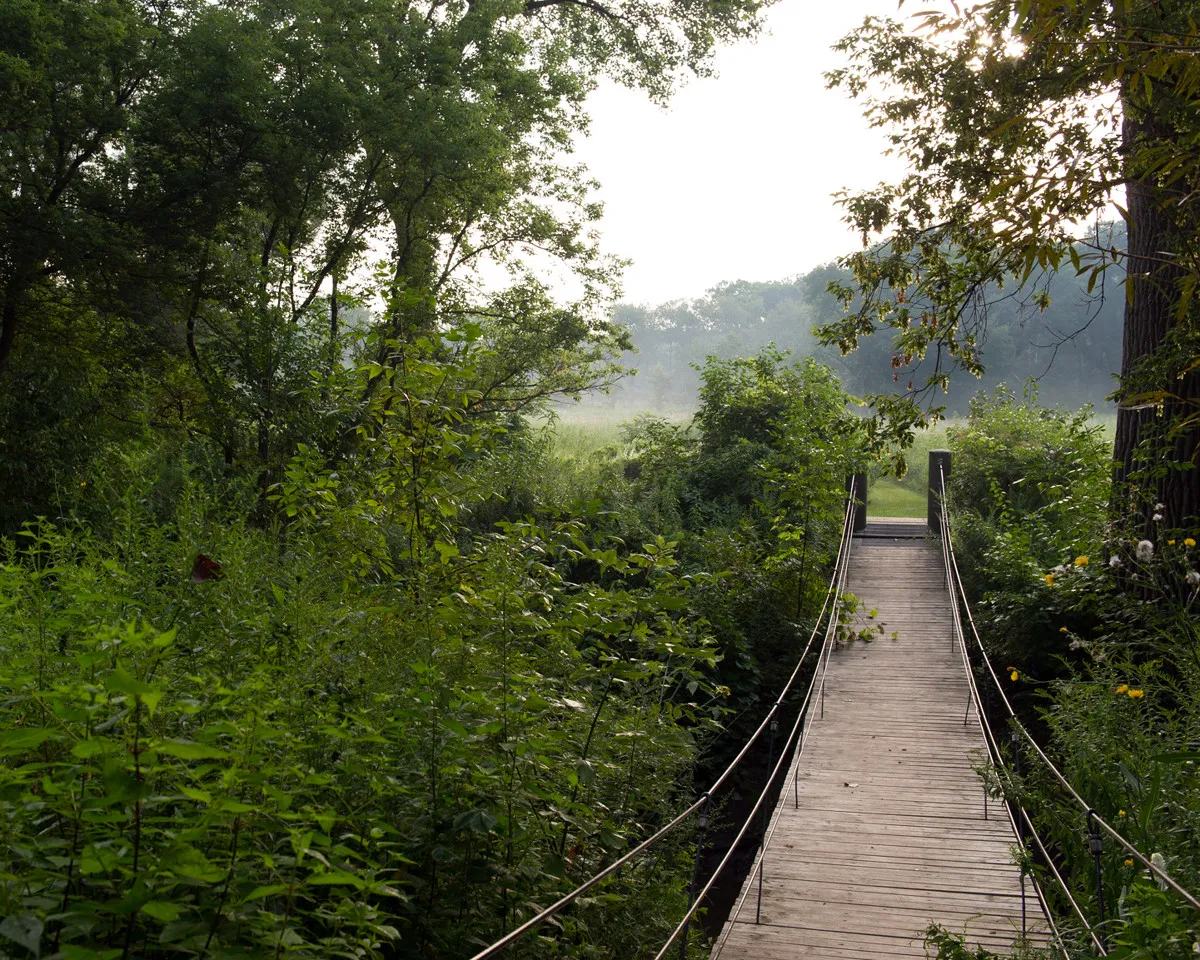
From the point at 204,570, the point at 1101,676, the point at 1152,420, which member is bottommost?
the point at 1101,676

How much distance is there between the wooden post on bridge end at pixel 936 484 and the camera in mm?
15867

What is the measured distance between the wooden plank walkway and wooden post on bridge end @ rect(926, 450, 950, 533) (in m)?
5.46

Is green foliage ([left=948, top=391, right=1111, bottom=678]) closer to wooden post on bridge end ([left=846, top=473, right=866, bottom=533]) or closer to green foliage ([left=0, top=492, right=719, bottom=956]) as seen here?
wooden post on bridge end ([left=846, top=473, right=866, bottom=533])

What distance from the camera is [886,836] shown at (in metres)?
6.38

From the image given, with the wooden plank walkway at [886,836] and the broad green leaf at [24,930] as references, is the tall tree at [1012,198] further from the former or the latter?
the broad green leaf at [24,930]

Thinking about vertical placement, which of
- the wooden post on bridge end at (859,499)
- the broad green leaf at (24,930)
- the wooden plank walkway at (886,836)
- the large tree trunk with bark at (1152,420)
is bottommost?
the wooden plank walkway at (886,836)

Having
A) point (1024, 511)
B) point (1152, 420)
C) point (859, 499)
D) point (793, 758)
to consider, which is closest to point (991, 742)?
point (793, 758)

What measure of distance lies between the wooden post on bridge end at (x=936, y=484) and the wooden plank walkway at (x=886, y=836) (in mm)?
5460

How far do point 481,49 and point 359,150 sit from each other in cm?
Answer: 292

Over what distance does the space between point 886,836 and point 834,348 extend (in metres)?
56.8

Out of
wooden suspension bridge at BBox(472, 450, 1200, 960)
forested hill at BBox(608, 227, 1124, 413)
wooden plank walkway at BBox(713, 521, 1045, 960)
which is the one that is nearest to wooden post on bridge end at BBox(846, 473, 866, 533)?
wooden suspension bridge at BBox(472, 450, 1200, 960)

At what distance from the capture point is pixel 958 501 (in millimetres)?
18016

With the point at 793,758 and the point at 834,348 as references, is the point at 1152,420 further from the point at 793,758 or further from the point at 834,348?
the point at 834,348

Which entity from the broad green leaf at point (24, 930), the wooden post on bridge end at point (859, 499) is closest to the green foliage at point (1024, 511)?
the wooden post on bridge end at point (859, 499)
